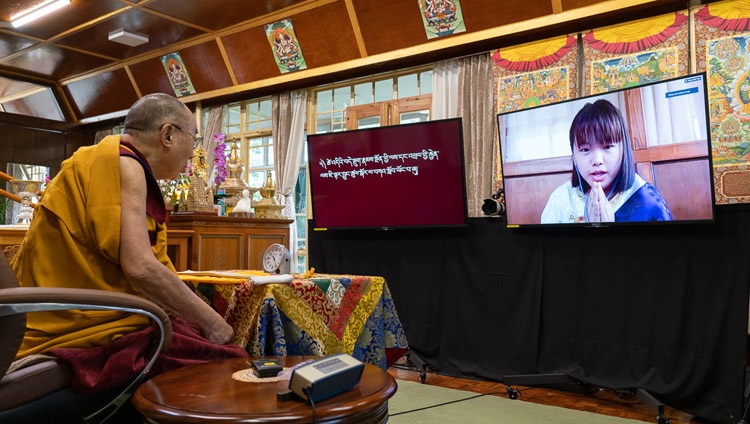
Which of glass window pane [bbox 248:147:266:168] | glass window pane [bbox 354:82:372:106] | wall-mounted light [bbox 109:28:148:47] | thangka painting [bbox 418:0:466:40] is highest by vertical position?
wall-mounted light [bbox 109:28:148:47]

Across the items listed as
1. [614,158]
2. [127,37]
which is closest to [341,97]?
[127,37]

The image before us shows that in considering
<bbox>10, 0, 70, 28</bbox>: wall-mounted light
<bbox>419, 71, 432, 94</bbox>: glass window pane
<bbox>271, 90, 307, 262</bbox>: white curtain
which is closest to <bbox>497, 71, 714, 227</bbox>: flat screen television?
<bbox>419, 71, 432, 94</bbox>: glass window pane

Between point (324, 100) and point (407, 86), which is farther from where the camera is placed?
point (324, 100)

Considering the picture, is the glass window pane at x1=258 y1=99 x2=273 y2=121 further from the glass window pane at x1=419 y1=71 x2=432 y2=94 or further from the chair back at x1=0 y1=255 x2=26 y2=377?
the chair back at x1=0 y1=255 x2=26 y2=377

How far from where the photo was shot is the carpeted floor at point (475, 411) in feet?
9.06

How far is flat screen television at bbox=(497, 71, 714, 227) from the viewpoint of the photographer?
9.62 feet

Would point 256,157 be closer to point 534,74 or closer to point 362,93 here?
point 362,93

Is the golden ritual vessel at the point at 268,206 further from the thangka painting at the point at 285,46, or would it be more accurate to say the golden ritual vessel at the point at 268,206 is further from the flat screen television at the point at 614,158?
the flat screen television at the point at 614,158

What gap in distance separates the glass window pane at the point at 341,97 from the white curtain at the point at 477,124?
1.35 meters

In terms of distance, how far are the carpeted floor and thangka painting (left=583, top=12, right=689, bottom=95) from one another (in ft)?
7.43

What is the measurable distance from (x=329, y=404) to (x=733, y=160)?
343 centimetres

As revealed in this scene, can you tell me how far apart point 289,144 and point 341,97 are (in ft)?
2.37

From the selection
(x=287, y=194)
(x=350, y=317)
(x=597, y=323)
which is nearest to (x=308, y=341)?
(x=350, y=317)

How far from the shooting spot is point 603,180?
10.8ft
